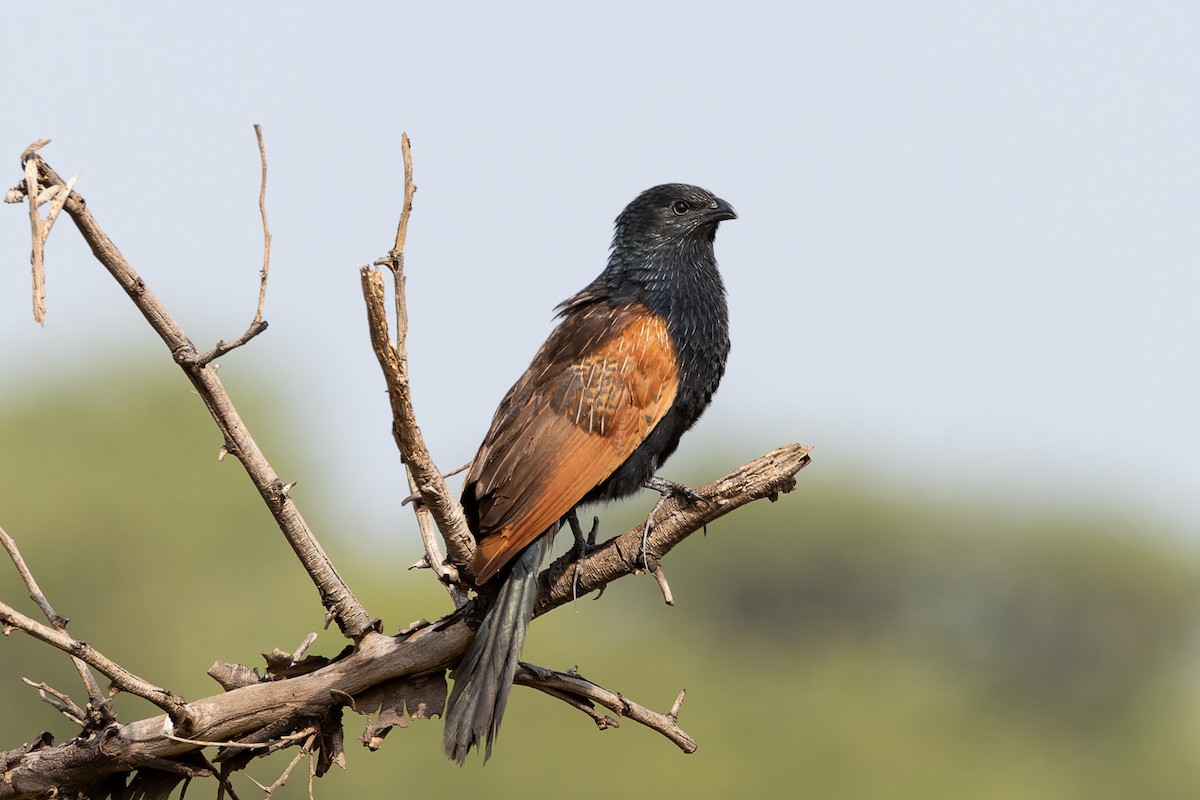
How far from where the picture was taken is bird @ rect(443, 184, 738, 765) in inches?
139

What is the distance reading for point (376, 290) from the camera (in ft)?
9.07

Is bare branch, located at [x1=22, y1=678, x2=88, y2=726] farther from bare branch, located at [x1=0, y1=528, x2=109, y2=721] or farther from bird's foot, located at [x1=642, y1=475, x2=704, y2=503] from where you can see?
bird's foot, located at [x1=642, y1=475, x2=704, y2=503]

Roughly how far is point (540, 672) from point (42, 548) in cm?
2286

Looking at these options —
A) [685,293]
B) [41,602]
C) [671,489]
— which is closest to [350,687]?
[41,602]

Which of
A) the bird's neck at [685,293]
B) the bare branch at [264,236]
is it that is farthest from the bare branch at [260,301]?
the bird's neck at [685,293]

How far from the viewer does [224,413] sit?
3.22 meters

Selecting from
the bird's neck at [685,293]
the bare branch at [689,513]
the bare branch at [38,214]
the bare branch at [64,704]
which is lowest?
the bare branch at [64,704]

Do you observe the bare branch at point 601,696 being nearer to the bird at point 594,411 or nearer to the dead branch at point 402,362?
the bird at point 594,411

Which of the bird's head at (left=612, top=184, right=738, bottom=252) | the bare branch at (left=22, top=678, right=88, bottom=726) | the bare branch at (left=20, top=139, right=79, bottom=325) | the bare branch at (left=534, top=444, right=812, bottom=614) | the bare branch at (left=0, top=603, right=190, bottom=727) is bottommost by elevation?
the bare branch at (left=22, top=678, right=88, bottom=726)

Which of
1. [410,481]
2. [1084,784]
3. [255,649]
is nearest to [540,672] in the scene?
[410,481]

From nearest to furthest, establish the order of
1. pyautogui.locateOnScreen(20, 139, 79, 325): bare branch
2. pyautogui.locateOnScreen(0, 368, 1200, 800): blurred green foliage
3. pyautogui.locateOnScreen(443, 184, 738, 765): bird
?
pyautogui.locateOnScreen(20, 139, 79, 325): bare branch
pyautogui.locateOnScreen(443, 184, 738, 765): bird
pyautogui.locateOnScreen(0, 368, 1200, 800): blurred green foliage

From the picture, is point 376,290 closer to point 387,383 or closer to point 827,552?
point 387,383

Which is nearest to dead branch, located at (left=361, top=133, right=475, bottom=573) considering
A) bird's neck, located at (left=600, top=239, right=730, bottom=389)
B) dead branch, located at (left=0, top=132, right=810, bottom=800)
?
dead branch, located at (left=0, top=132, right=810, bottom=800)

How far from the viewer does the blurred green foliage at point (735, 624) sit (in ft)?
68.5
